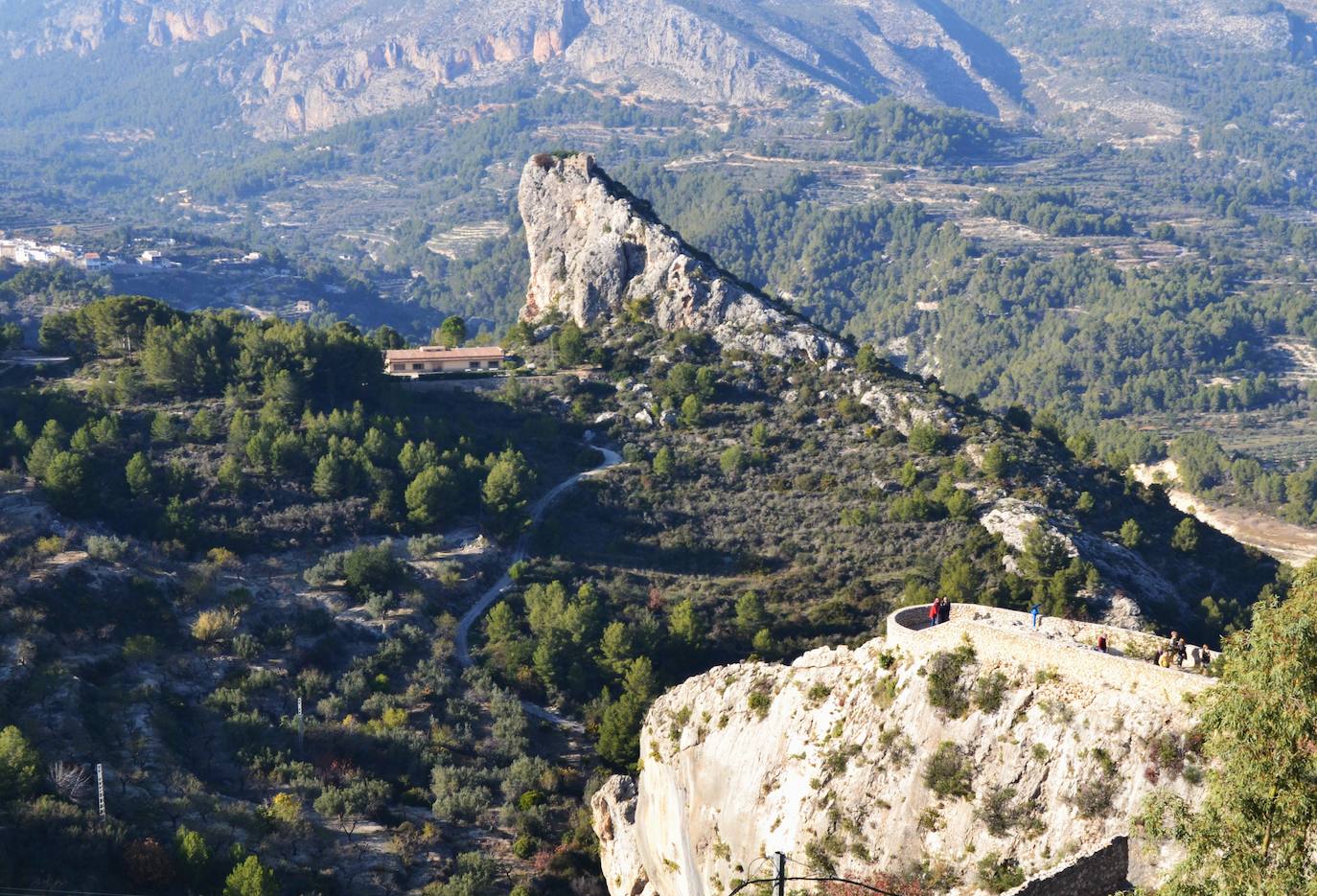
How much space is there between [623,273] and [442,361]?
13.2m

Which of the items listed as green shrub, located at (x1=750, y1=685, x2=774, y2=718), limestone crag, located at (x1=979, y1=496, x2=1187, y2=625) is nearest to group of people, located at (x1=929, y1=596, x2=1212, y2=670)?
green shrub, located at (x1=750, y1=685, x2=774, y2=718)

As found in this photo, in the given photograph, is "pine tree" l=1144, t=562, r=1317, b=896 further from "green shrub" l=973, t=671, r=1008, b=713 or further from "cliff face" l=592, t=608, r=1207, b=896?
"green shrub" l=973, t=671, r=1008, b=713

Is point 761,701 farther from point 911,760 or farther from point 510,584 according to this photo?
point 510,584

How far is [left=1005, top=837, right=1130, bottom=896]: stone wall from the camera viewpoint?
87.9ft

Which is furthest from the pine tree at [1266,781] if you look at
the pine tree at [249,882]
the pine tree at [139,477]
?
the pine tree at [139,477]

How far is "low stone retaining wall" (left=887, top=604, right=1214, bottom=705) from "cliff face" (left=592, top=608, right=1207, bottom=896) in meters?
0.05

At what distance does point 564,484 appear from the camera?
245 feet

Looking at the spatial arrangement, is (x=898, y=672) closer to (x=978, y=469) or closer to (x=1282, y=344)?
(x=978, y=469)

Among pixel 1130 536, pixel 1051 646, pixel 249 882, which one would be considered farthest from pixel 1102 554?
pixel 249 882

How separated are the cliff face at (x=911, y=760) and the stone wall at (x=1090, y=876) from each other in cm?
30

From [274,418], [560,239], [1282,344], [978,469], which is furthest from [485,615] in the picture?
[1282,344]

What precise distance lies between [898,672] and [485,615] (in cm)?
3190

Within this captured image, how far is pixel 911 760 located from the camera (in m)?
31.6

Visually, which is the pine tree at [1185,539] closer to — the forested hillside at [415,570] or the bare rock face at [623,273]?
the forested hillside at [415,570]
